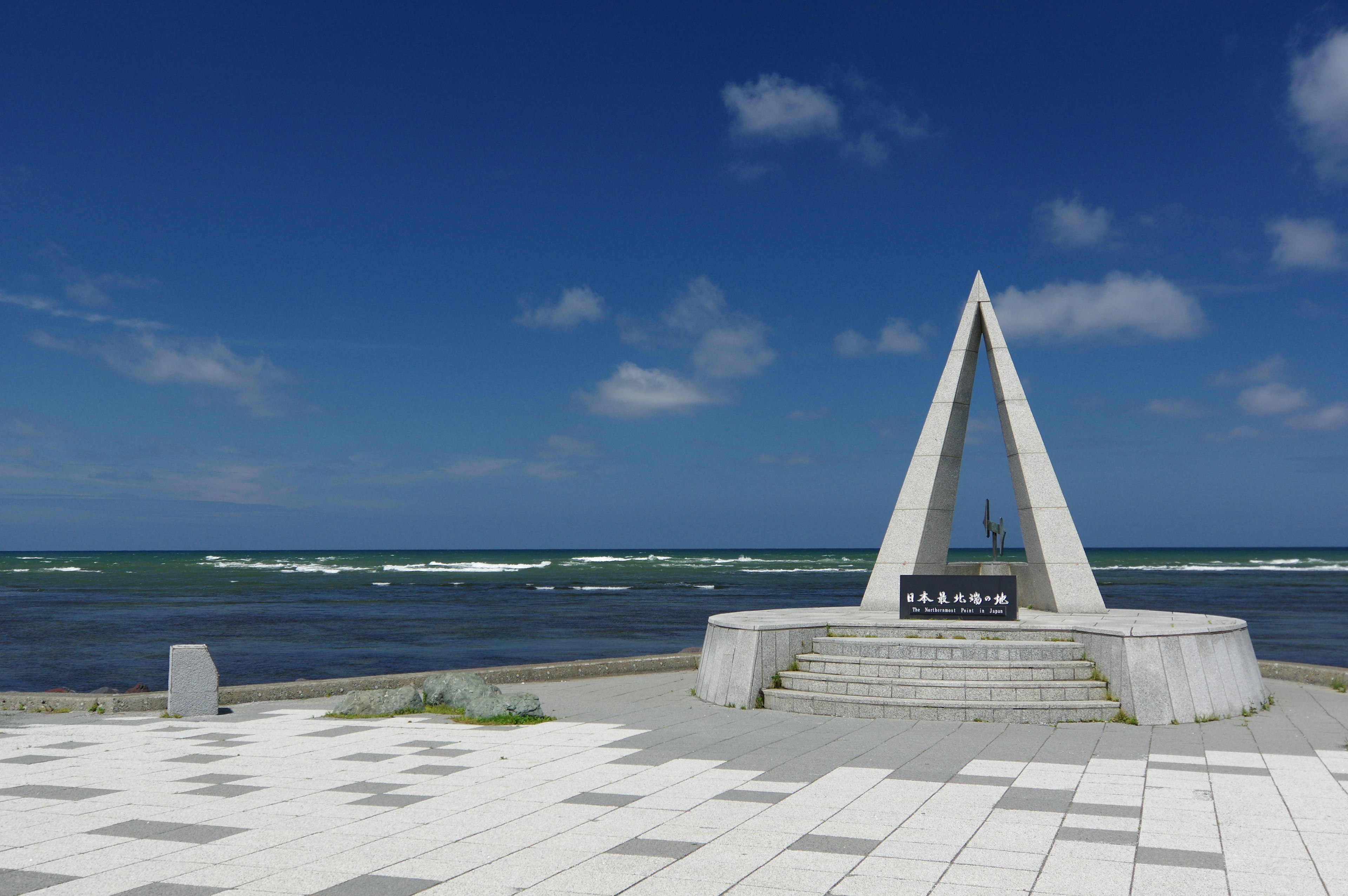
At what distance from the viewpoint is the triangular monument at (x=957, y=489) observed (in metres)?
18.3

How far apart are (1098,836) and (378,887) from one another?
5609 millimetres

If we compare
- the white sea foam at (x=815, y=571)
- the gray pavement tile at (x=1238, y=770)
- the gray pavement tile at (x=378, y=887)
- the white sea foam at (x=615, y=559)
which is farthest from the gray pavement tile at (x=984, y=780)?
the white sea foam at (x=615, y=559)

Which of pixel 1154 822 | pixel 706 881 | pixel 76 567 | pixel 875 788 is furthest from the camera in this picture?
pixel 76 567

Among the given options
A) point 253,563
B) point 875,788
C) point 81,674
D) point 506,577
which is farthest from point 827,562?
point 875,788

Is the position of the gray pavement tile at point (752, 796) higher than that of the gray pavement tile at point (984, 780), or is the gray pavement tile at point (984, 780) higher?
the gray pavement tile at point (752, 796)

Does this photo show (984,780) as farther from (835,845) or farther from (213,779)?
(213,779)

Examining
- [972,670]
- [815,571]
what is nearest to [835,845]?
[972,670]

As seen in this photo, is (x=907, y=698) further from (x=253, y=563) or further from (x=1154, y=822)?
(x=253, y=563)

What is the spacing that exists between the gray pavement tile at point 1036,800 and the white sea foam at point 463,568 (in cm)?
9696

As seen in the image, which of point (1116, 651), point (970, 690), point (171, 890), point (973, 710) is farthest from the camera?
point (1116, 651)

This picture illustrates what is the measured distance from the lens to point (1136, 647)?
13.6m

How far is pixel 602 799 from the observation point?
913 centimetres

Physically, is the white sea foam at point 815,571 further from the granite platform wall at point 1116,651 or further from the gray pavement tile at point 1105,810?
the gray pavement tile at point 1105,810

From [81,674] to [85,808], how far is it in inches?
824
